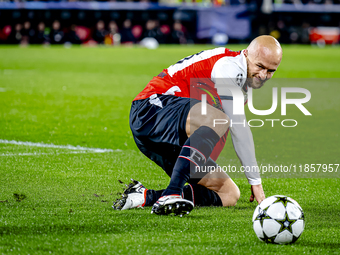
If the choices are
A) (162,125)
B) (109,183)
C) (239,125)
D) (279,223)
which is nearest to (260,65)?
(239,125)

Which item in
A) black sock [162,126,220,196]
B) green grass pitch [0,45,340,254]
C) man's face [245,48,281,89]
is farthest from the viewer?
man's face [245,48,281,89]

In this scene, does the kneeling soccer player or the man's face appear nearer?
the kneeling soccer player

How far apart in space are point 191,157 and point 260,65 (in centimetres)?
83

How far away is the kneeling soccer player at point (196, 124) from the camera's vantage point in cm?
346

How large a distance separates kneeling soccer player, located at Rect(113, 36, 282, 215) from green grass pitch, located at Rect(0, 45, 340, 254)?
6.1 inches

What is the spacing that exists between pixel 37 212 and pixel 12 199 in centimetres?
42

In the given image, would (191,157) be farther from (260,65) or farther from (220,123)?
(260,65)

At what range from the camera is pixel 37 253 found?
2.85 m

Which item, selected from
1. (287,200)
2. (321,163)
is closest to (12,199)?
(287,200)

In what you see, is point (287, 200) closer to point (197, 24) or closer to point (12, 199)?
point (12, 199)

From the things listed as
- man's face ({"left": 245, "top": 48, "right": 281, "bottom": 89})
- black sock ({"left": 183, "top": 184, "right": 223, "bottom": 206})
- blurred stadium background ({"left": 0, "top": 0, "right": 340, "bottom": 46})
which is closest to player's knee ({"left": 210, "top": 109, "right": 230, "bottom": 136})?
man's face ({"left": 245, "top": 48, "right": 281, "bottom": 89})

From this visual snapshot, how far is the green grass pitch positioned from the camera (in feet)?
10.1

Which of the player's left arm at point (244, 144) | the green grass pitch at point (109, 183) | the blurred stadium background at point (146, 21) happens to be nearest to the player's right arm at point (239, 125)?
the player's left arm at point (244, 144)

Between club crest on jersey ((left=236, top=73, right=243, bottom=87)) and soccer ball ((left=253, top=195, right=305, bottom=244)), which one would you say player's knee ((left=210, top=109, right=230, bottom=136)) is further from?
soccer ball ((left=253, top=195, right=305, bottom=244))
